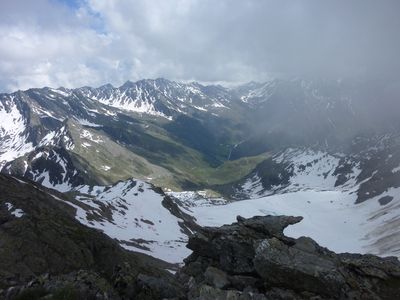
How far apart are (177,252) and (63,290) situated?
280 feet

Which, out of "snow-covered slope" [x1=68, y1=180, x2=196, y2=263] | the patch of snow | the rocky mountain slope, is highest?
"snow-covered slope" [x1=68, y1=180, x2=196, y2=263]

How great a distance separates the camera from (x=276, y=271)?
24797 mm

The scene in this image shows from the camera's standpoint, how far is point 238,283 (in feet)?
88.0

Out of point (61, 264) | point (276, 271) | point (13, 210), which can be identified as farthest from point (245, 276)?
point (13, 210)

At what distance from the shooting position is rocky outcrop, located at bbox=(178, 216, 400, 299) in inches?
941

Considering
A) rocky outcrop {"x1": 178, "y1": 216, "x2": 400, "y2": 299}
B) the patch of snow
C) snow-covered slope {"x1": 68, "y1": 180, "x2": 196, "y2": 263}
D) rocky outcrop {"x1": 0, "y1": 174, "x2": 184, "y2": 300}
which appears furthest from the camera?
snow-covered slope {"x1": 68, "y1": 180, "x2": 196, "y2": 263}

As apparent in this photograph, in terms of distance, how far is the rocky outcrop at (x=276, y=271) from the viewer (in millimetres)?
23891

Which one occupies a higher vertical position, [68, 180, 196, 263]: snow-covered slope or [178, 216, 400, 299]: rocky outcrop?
[68, 180, 196, 263]: snow-covered slope

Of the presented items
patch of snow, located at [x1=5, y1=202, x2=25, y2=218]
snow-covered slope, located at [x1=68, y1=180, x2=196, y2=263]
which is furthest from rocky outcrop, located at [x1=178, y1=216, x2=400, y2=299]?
snow-covered slope, located at [x1=68, y1=180, x2=196, y2=263]

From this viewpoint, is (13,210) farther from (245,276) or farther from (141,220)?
(141,220)

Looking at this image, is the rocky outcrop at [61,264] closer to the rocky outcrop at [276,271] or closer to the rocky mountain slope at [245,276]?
the rocky mountain slope at [245,276]

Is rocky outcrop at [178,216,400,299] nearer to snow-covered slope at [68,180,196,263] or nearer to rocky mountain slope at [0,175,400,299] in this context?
rocky mountain slope at [0,175,400,299]

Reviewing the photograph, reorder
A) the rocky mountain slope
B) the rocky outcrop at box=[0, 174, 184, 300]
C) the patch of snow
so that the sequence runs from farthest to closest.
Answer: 1. the patch of snow
2. the rocky mountain slope
3. the rocky outcrop at box=[0, 174, 184, 300]

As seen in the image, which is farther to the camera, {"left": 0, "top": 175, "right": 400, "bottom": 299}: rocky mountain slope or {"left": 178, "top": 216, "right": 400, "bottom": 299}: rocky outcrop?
{"left": 178, "top": 216, "right": 400, "bottom": 299}: rocky outcrop
